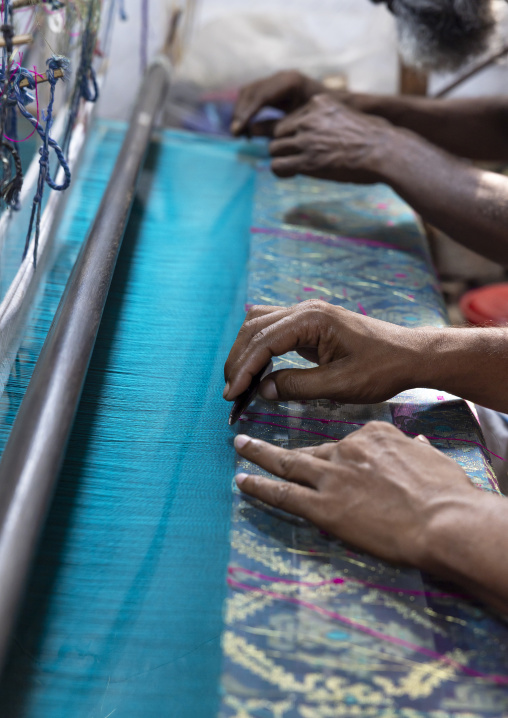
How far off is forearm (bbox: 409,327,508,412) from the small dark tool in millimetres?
238

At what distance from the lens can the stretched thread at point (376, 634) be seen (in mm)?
686

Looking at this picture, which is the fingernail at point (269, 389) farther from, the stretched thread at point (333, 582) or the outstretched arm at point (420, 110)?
the outstretched arm at point (420, 110)

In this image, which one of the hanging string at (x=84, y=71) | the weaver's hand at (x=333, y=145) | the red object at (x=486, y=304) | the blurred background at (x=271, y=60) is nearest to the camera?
the hanging string at (x=84, y=71)

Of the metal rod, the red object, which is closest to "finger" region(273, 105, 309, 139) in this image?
the metal rod

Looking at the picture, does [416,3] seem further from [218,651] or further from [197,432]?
[218,651]

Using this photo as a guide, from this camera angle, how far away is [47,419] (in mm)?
782

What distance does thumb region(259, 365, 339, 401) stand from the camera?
97cm

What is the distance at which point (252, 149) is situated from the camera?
196 centimetres

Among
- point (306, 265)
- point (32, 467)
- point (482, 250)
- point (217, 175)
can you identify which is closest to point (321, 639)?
point (32, 467)

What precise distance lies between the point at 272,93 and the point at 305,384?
1.16 meters

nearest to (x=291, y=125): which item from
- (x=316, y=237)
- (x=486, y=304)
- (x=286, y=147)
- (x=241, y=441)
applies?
(x=286, y=147)

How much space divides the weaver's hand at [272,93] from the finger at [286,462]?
4.14 ft

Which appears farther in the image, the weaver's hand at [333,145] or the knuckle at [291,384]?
the weaver's hand at [333,145]

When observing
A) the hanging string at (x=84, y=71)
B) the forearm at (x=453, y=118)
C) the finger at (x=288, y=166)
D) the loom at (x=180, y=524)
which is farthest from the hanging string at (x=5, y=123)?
the forearm at (x=453, y=118)
